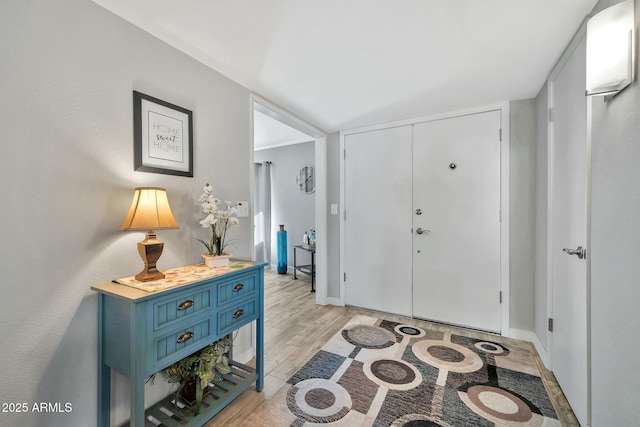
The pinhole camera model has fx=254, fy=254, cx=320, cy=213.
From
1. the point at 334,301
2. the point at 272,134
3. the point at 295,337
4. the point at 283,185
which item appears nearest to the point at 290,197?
the point at 283,185

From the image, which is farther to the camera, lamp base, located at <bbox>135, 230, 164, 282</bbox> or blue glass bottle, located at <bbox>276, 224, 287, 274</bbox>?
blue glass bottle, located at <bbox>276, 224, 287, 274</bbox>

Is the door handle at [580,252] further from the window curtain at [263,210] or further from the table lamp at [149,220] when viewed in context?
the window curtain at [263,210]

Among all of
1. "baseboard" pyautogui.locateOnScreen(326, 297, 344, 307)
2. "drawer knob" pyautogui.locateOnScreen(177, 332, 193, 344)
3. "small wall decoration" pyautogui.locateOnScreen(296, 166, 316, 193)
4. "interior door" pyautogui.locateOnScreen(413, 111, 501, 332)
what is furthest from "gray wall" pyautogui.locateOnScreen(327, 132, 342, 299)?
"drawer knob" pyautogui.locateOnScreen(177, 332, 193, 344)

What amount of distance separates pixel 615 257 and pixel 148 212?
6.80 feet

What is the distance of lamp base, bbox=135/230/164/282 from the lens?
4.16ft

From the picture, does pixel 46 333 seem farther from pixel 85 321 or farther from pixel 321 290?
pixel 321 290

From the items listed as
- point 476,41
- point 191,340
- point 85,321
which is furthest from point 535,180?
point 85,321

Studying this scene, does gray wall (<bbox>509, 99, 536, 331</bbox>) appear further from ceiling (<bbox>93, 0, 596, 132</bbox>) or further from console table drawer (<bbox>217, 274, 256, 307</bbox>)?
console table drawer (<bbox>217, 274, 256, 307</bbox>)

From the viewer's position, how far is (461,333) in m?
2.46

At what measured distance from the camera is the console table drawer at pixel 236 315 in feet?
4.80

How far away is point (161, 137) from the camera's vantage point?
5.03ft

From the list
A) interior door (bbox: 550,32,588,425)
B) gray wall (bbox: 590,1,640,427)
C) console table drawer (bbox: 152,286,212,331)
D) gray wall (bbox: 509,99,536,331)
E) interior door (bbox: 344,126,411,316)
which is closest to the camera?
gray wall (bbox: 590,1,640,427)

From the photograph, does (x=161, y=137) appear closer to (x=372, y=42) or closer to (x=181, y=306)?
(x=181, y=306)

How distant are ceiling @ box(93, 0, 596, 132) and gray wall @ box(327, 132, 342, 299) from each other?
3.15ft
